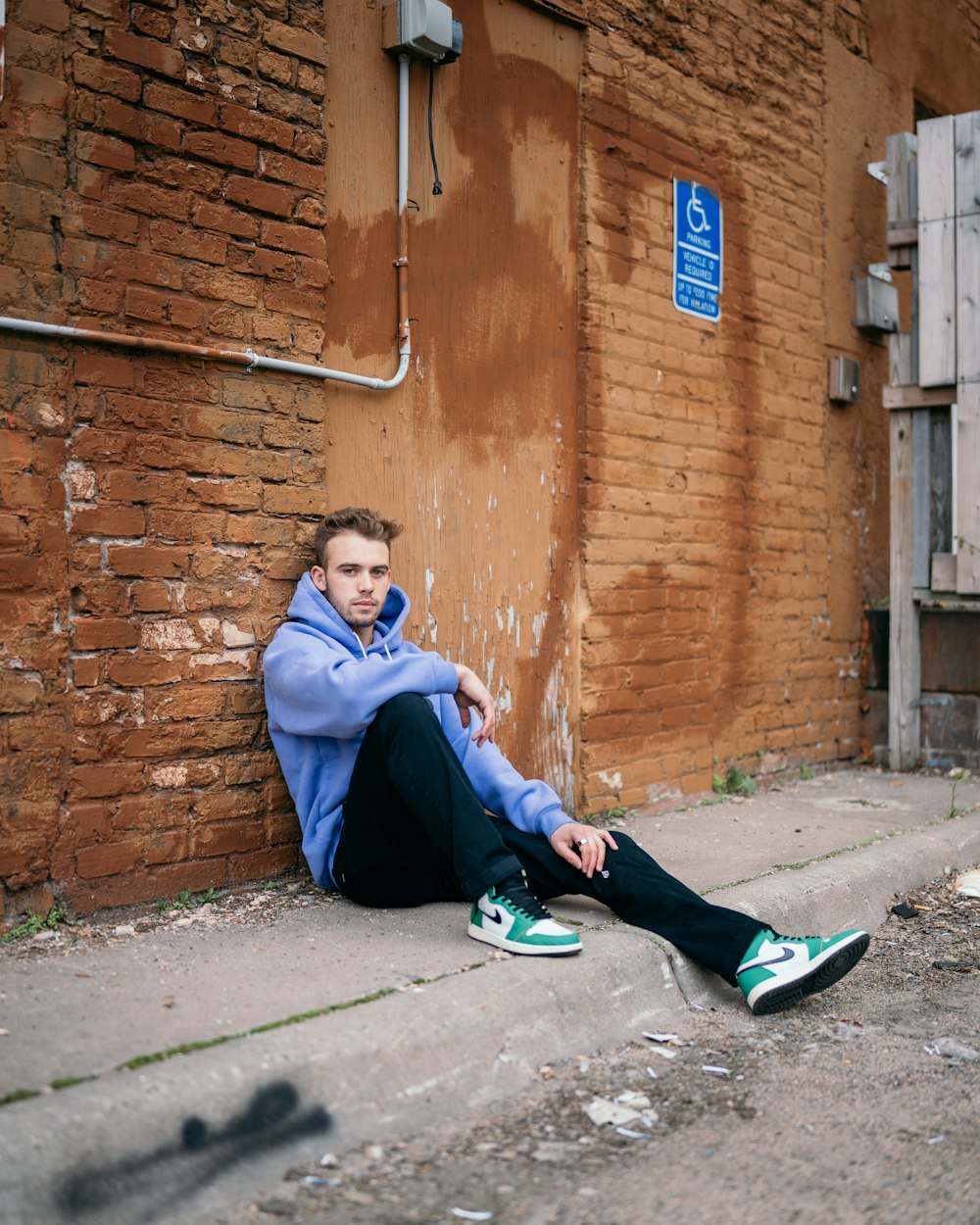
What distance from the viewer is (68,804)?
331cm

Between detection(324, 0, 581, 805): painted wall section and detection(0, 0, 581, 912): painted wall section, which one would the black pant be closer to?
detection(0, 0, 581, 912): painted wall section

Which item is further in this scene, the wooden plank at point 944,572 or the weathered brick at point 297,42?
the wooden plank at point 944,572

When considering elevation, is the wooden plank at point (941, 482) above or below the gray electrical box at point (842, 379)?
below

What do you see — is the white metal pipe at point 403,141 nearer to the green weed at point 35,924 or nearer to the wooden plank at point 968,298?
the green weed at point 35,924

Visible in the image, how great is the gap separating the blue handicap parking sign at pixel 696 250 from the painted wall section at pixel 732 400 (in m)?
0.07

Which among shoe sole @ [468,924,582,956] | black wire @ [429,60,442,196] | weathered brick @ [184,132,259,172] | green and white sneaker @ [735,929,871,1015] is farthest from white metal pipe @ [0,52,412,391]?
green and white sneaker @ [735,929,871,1015]

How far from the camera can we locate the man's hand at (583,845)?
3379 millimetres

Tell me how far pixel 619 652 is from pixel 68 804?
102 inches

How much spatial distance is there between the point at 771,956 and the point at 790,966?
0.06 m

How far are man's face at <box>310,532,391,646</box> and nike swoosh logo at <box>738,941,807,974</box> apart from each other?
148 cm

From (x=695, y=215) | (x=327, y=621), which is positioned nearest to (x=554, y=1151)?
(x=327, y=621)

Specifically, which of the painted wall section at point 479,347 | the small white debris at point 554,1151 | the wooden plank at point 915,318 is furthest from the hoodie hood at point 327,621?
the wooden plank at point 915,318

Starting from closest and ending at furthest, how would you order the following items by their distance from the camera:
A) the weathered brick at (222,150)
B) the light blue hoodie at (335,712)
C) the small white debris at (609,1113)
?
the small white debris at (609,1113)
the light blue hoodie at (335,712)
the weathered brick at (222,150)

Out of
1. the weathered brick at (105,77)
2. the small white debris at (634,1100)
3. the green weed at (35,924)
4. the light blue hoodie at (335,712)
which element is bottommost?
the small white debris at (634,1100)
